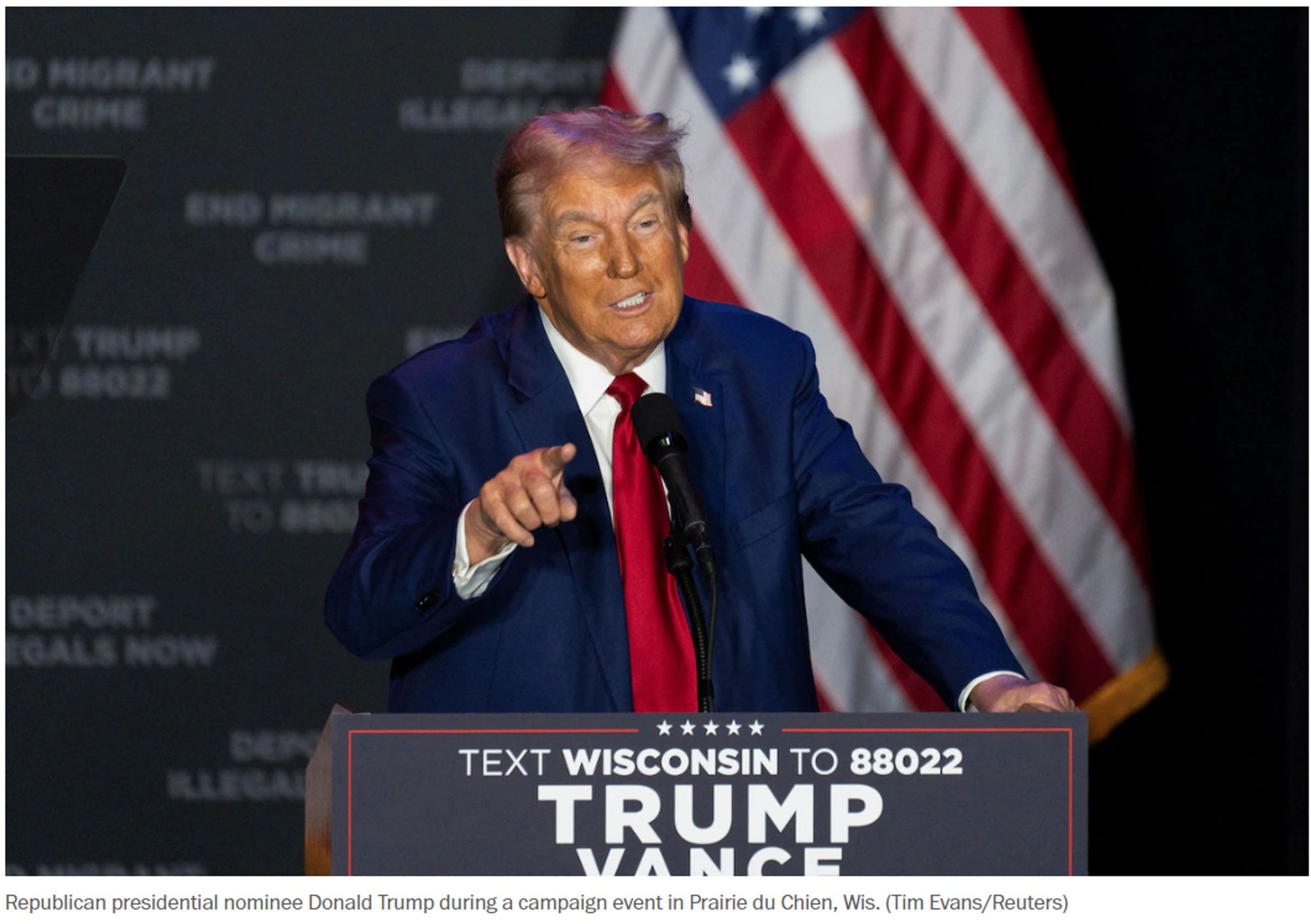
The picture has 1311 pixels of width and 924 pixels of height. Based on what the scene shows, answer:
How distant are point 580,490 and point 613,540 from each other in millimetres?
79

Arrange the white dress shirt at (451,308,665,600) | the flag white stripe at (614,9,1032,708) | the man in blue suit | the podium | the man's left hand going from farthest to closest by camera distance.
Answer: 1. the flag white stripe at (614,9,1032,708)
2. the white dress shirt at (451,308,665,600)
3. the man in blue suit
4. the man's left hand
5. the podium

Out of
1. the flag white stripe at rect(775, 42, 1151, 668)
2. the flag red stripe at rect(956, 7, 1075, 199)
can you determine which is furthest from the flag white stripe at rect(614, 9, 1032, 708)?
the flag red stripe at rect(956, 7, 1075, 199)

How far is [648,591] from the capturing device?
193 cm

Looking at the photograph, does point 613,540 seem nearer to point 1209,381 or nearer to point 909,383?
point 909,383

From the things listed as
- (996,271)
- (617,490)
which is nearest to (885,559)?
(617,490)

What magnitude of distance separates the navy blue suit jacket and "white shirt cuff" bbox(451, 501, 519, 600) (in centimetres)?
4

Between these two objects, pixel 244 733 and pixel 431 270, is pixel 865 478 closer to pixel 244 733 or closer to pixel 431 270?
pixel 431 270

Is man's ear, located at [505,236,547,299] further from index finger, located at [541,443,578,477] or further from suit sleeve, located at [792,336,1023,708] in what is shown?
index finger, located at [541,443,578,477]

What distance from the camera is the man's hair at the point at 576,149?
198 cm

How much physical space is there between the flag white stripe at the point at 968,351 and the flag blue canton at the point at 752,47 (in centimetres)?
3

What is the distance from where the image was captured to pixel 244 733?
3434 mm

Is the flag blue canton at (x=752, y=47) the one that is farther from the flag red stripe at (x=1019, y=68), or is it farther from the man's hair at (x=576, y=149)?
the man's hair at (x=576, y=149)

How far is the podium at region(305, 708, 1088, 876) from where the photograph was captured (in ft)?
4.89
